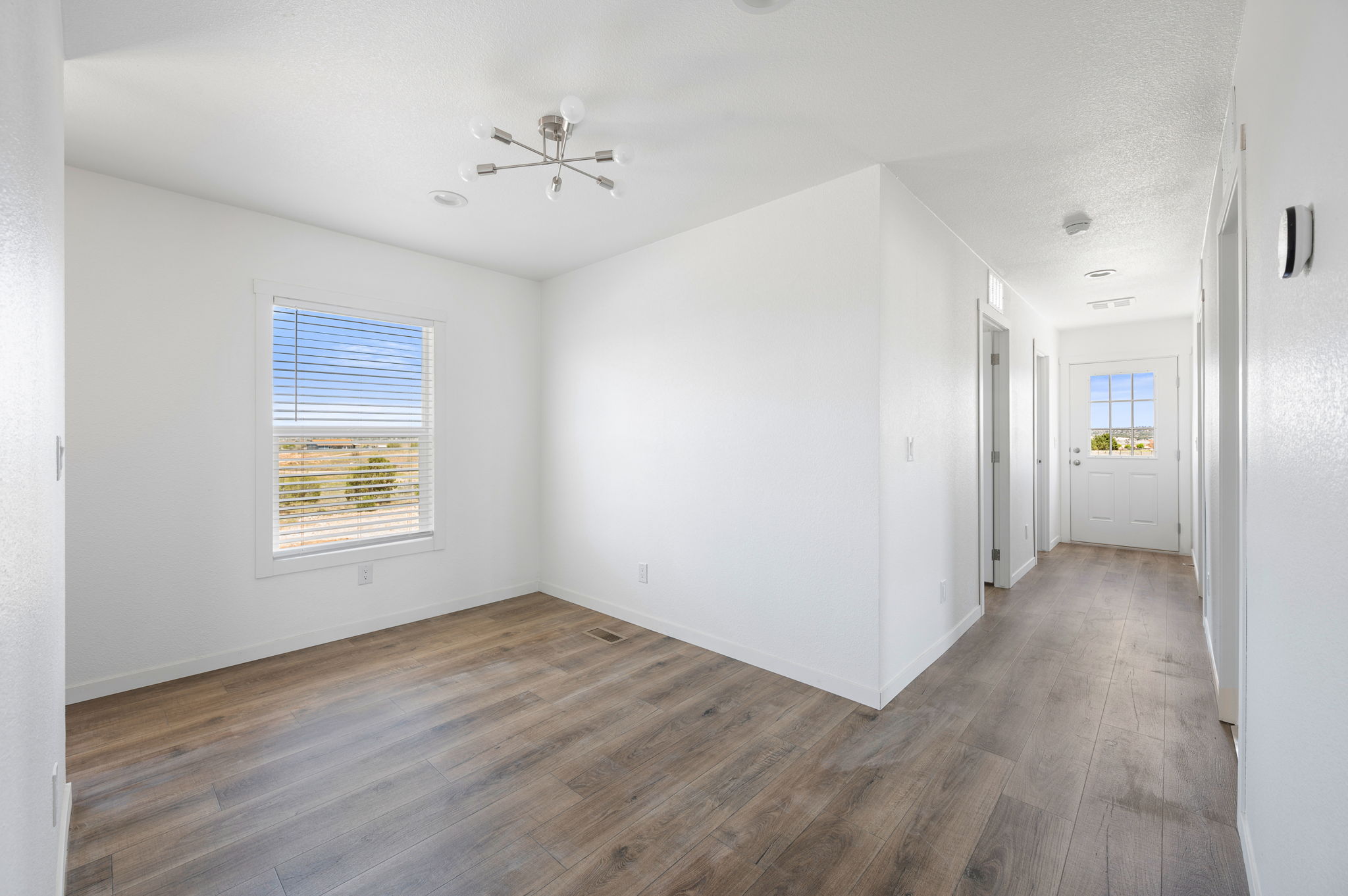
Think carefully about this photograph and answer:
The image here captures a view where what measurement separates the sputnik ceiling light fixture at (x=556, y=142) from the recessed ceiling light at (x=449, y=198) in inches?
27.4

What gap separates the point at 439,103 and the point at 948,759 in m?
3.29

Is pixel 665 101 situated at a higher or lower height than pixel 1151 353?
higher

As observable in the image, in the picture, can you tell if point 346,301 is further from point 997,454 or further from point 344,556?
point 997,454

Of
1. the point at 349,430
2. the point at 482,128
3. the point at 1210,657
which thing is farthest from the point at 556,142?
the point at 1210,657

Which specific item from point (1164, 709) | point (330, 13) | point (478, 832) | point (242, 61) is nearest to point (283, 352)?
point (242, 61)

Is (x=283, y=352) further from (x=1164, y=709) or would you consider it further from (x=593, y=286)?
(x=1164, y=709)

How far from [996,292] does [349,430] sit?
15.7 ft

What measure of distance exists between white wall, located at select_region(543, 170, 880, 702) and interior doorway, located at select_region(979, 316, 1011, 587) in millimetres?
2412

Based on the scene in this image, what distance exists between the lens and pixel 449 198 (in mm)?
3055

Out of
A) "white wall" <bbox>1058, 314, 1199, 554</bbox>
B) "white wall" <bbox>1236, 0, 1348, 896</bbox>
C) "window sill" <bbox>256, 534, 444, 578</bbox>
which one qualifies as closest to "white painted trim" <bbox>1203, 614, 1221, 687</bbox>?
"white wall" <bbox>1236, 0, 1348, 896</bbox>

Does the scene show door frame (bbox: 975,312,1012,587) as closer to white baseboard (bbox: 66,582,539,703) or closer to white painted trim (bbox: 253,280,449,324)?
white baseboard (bbox: 66,582,539,703)

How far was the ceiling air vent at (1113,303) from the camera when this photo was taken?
516 cm

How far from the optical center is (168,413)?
9.82 feet

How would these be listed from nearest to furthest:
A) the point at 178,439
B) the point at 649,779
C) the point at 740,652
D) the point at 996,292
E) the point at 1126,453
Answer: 1. the point at 649,779
2. the point at 178,439
3. the point at 740,652
4. the point at 996,292
5. the point at 1126,453
